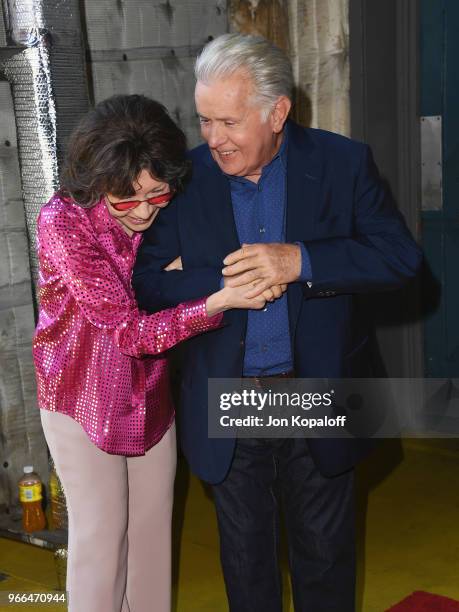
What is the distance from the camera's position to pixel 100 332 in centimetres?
268

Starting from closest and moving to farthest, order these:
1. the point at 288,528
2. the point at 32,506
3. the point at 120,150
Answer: the point at 120,150
the point at 288,528
the point at 32,506

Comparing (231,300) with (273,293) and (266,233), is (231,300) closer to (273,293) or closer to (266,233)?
(273,293)

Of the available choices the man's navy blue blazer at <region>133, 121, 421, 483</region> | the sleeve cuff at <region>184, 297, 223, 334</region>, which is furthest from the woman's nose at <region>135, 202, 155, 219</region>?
the sleeve cuff at <region>184, 297, 223, 334</region>

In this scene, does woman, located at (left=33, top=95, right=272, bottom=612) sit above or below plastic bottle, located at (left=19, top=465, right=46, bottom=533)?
above

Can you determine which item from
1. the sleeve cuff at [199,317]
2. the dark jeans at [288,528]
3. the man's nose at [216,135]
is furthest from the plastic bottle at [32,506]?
the man's nose at [216,135]

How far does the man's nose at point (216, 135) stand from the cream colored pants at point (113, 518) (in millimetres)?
878

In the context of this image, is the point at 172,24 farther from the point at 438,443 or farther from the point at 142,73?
the point at 438,443

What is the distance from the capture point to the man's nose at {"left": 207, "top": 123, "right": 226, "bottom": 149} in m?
2.57

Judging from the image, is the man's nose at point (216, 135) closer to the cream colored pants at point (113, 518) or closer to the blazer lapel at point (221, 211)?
the blazer lapel at point (221, 211)

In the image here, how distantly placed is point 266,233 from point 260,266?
230 millimetres

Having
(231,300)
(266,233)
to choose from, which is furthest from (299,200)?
(231,300)

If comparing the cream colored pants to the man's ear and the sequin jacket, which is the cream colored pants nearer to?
the sequin jacket

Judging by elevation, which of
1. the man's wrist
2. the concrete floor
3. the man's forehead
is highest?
the man's forehead

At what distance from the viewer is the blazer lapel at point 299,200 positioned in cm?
270
